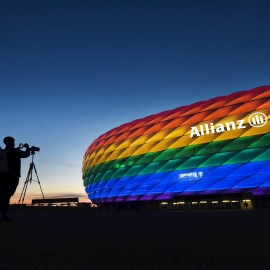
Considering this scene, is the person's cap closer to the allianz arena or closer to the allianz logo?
the allianz arena

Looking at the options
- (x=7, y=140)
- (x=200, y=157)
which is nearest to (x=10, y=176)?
(x=7, y=140)

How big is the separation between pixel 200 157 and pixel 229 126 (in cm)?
329

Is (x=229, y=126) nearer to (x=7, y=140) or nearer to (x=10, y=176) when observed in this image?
(x=7, y=140)

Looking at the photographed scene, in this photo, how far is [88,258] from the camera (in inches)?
89.0

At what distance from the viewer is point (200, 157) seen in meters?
18.8

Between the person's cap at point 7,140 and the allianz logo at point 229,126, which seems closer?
the person's cap at point 7,140

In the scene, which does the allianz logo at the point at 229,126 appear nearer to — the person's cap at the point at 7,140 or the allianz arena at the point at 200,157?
the allianz arena at the point at 200,157

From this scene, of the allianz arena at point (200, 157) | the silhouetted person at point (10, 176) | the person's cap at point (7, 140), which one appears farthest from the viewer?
the allianz arena at point (200, 157)

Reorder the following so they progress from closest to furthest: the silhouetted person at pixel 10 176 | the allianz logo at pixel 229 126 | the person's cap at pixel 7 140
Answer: the silhouetted person at pixel 10 176, the person's cap at pixel 7 140, the allianz logo at pixel 229 126

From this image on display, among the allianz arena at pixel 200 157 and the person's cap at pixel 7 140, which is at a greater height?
the allianz arena at pixel 200 157

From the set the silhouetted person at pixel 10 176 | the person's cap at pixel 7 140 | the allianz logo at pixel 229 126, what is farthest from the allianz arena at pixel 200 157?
the person's cap at pixel 7 140

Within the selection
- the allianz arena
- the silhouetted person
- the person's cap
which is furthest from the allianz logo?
the silhouetted person

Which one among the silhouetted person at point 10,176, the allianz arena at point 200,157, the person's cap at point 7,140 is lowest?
the silhouetted person at point 10,176

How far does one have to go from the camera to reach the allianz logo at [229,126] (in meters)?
17.1
